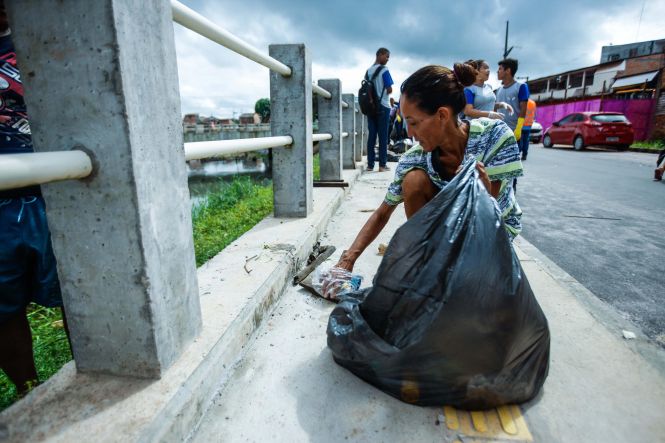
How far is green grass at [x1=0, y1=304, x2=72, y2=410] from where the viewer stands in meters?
1.65

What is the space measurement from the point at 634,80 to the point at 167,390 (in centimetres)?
3275

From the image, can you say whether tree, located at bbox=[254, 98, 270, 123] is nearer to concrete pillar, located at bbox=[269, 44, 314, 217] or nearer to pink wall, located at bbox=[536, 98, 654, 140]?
pink wall, located at bbox=[536, 98, 654, 140]

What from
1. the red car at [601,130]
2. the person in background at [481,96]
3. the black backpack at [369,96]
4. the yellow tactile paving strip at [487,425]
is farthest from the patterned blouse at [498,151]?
the red car at [601,130]

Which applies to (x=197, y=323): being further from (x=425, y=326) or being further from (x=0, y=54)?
(x=0, y=54)

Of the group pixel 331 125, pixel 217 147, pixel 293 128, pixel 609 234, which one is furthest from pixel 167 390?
pixel 331 125

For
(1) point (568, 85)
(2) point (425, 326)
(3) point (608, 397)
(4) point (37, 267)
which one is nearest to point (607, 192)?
(3) point (608, 397)

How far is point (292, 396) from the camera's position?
123 cm

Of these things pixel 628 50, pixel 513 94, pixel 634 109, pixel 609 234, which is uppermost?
pixel 628 50

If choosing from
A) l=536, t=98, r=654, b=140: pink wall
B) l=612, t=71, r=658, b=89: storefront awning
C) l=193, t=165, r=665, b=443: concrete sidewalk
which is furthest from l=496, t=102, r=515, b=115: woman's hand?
l=612, t=71, r=658, b=89: storefront awning

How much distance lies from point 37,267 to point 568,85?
43016 millimetres

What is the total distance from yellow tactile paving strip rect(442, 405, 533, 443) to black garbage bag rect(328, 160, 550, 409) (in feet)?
0.11

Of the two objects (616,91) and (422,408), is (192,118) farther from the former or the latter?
(422,408)

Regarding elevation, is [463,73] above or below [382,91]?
below

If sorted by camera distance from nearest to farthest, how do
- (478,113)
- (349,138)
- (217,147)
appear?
(217,147)
(478,113)
(349,138)
